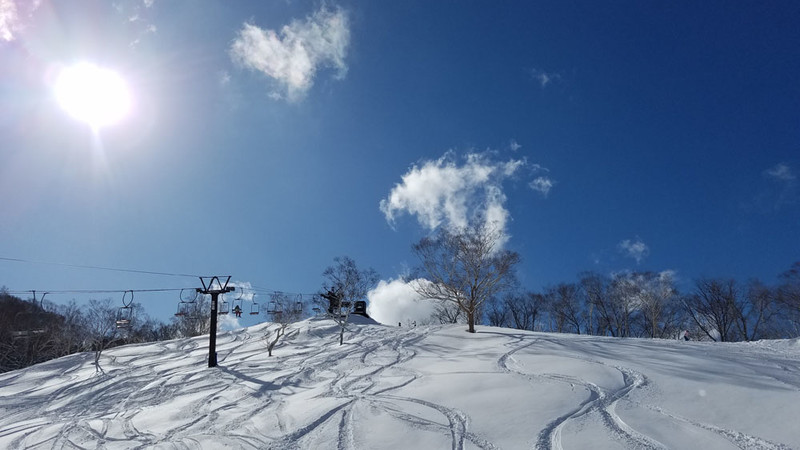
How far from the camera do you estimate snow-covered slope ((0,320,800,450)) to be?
26.7 ft

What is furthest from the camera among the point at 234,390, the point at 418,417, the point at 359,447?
the point at 234,390

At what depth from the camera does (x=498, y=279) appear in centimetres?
2806

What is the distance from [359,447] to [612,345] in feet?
54.5

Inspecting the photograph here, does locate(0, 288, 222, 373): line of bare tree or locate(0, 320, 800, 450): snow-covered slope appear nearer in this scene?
locate(0, 320, 800, 450): snow-covered slope

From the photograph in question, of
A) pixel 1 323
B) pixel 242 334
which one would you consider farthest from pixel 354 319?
pixel 1 323

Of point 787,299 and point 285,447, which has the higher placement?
point 787,299

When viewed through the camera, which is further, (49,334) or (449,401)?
(49,334)

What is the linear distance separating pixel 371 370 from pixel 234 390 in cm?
550

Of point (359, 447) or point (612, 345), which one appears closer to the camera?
point (359, 447)

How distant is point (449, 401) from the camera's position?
1064 cm

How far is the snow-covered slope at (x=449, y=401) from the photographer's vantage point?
26.7ft

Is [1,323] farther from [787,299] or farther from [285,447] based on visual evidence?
[787,299]

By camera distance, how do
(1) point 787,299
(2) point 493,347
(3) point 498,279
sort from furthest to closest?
(1) point 787,299 → (3) point 498,279 → (2) point 493,347

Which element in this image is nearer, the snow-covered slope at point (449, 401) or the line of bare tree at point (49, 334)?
the snow-covered slope at point (449, 401)
